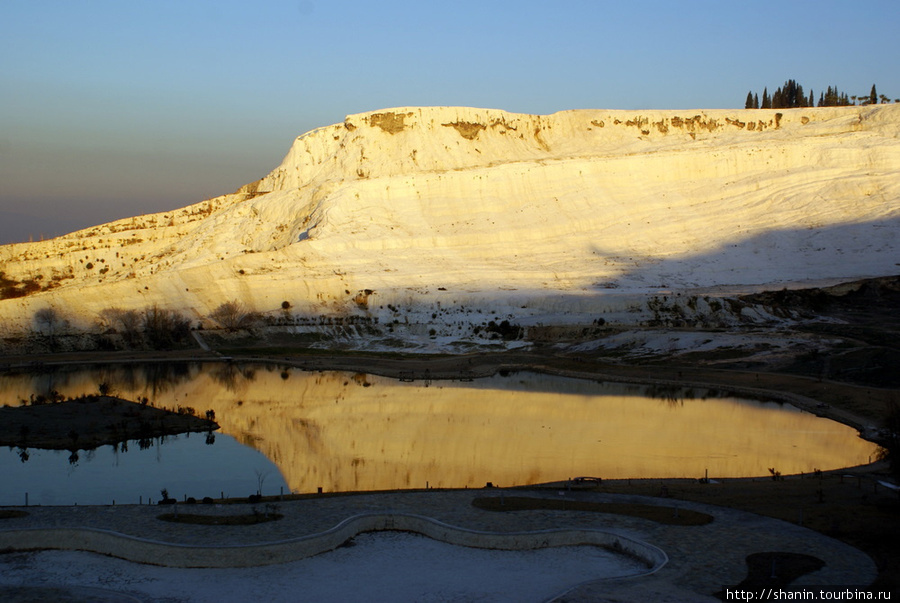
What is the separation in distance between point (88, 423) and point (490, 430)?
545 inches

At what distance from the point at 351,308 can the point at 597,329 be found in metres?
16.4

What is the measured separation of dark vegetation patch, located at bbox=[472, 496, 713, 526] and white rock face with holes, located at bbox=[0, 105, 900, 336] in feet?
126

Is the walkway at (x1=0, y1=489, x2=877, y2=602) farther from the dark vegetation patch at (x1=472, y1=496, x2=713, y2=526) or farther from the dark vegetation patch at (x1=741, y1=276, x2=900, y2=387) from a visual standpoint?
the dark vegetation patch at (x1=741, y1=276, x2=900, y2=387)

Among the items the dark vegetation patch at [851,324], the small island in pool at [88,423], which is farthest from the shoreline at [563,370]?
the small island in pool at [88,423]

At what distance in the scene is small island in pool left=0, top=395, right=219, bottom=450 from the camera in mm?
31281

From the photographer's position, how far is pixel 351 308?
63062 millimetres

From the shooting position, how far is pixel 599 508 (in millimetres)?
20266

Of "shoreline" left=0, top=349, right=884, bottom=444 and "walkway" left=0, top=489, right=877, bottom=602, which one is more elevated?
"shoreline" left=0, top=349, right=884, bottom=444

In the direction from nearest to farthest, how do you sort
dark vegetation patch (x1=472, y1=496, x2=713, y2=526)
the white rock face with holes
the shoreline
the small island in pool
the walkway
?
the walkway < dark vegetation patch (x1=472, y1=496, x2=713, y2=526) < the small island in pool < the shoreline < the white rock face with holes

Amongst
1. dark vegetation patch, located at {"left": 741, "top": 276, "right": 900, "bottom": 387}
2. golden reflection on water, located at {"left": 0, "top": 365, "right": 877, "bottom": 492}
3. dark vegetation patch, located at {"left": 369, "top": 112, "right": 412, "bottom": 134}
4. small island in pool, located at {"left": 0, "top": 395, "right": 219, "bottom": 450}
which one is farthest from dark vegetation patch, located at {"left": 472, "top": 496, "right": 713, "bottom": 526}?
dark vegetation patch, located at {"left": 369, "top": 112, "right": 412, "bottom": 134}

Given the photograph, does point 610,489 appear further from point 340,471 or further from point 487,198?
point 487,198

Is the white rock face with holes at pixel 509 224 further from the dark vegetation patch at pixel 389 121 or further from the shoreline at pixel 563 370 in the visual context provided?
the shoreline at pixel 563 370

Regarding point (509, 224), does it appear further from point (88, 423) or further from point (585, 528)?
point (585, 528)

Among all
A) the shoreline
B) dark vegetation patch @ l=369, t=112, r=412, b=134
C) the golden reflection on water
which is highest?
dark vegetation patch @ l=369, t=112, r=412, b=134
